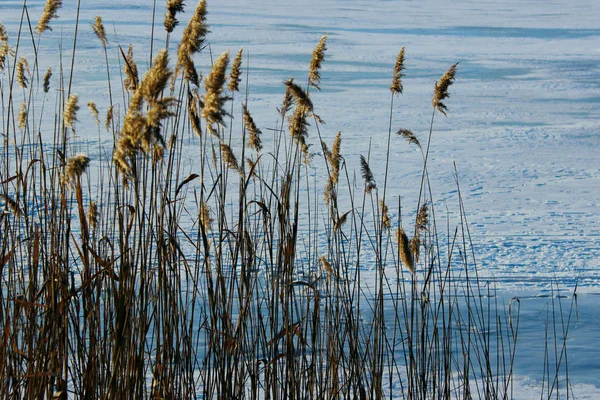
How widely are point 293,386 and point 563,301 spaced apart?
86.8 inches

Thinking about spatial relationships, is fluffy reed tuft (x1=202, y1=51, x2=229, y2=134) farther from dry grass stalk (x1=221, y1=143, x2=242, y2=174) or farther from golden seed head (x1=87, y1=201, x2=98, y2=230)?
golden seed head (x1=87, y1=201, x2=98, y2=230)

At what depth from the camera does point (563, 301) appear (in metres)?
3.53

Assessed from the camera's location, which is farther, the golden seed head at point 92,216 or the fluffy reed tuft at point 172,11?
the golden seed head at point 92,216

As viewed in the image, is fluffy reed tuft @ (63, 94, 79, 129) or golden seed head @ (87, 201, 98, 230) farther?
golden seed head @ (87, 201, 98, 230)

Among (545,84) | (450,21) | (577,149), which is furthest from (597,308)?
(450,21)

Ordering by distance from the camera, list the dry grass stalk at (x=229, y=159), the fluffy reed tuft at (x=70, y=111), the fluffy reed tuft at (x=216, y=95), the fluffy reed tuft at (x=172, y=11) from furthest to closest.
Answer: the dry grass stalk at (x=229, y=159)
the fluffy reed tuft at (x=70, y=111)
the fluffy reed tuft at (x=172, y=11)
the fluffy reed tuft at (x=216, y=95)

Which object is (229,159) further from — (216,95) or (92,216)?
(216,95)

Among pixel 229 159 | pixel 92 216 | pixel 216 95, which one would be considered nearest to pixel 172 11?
pixel 216 95

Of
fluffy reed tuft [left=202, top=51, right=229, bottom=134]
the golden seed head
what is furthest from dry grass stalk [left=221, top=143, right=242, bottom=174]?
fluffy reed tuft [left=202, top=51, right=229, bottom=134]

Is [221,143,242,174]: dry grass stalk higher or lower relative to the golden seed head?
higher

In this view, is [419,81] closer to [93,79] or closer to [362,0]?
[93,79]

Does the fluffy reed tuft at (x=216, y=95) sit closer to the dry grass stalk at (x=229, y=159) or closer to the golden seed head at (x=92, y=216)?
the dry grass stalk at (x=229, y=159)

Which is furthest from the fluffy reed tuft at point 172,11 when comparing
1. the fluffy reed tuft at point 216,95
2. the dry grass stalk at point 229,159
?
the dry grass stalk at point 229,159

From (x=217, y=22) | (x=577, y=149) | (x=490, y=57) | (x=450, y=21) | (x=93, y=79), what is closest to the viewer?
(x=577, y=149)
